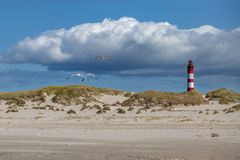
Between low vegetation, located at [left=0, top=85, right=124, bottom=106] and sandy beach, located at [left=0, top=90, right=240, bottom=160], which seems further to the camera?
low vegetation, located at [left=0, top=85, right=124, bottom=106]

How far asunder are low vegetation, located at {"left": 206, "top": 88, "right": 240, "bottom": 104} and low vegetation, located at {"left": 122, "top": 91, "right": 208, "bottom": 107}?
5.21 feet

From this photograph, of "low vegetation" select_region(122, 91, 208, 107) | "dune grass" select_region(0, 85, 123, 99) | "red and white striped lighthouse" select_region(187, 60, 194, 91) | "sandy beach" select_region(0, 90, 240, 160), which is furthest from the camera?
"red and white striped lighthouse" select_region(187, 60, 194, 91)

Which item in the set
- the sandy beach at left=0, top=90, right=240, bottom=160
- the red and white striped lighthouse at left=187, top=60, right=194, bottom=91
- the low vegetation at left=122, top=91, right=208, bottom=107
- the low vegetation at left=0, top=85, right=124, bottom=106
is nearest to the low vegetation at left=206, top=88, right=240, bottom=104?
the low vegetation at left=122, top=91, right=208, bottom=107

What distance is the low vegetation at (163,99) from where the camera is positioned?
146 feet

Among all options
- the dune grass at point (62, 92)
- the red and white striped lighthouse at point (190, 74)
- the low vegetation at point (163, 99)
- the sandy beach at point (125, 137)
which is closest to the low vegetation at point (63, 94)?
the dune grass at point (62, 92)

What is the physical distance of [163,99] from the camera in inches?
1800

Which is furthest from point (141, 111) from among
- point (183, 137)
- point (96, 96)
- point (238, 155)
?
point (238, 155)

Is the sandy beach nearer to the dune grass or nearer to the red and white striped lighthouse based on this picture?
the dune grass

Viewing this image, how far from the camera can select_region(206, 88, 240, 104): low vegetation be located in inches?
1784

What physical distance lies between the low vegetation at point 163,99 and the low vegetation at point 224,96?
5.21 feet

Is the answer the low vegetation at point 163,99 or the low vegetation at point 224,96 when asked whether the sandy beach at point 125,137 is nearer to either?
the low vegetation at point 163,99

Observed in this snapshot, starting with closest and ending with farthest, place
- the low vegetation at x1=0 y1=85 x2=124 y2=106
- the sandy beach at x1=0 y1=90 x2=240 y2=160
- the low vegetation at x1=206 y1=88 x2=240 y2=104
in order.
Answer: the sandy beach at x1=0 y1=90 x2=240 y2=160, the low vegetation at x1=206 y1=88 x2=240 y2=104, the low vegetation at x1=0 y1=85 x2=124 y2=106

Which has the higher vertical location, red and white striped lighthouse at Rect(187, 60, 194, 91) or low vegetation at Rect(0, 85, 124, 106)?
red and white striped lighthouse at Rect(187, 60, 194, 91)

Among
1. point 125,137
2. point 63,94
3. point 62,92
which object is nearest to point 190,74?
point 62,92
